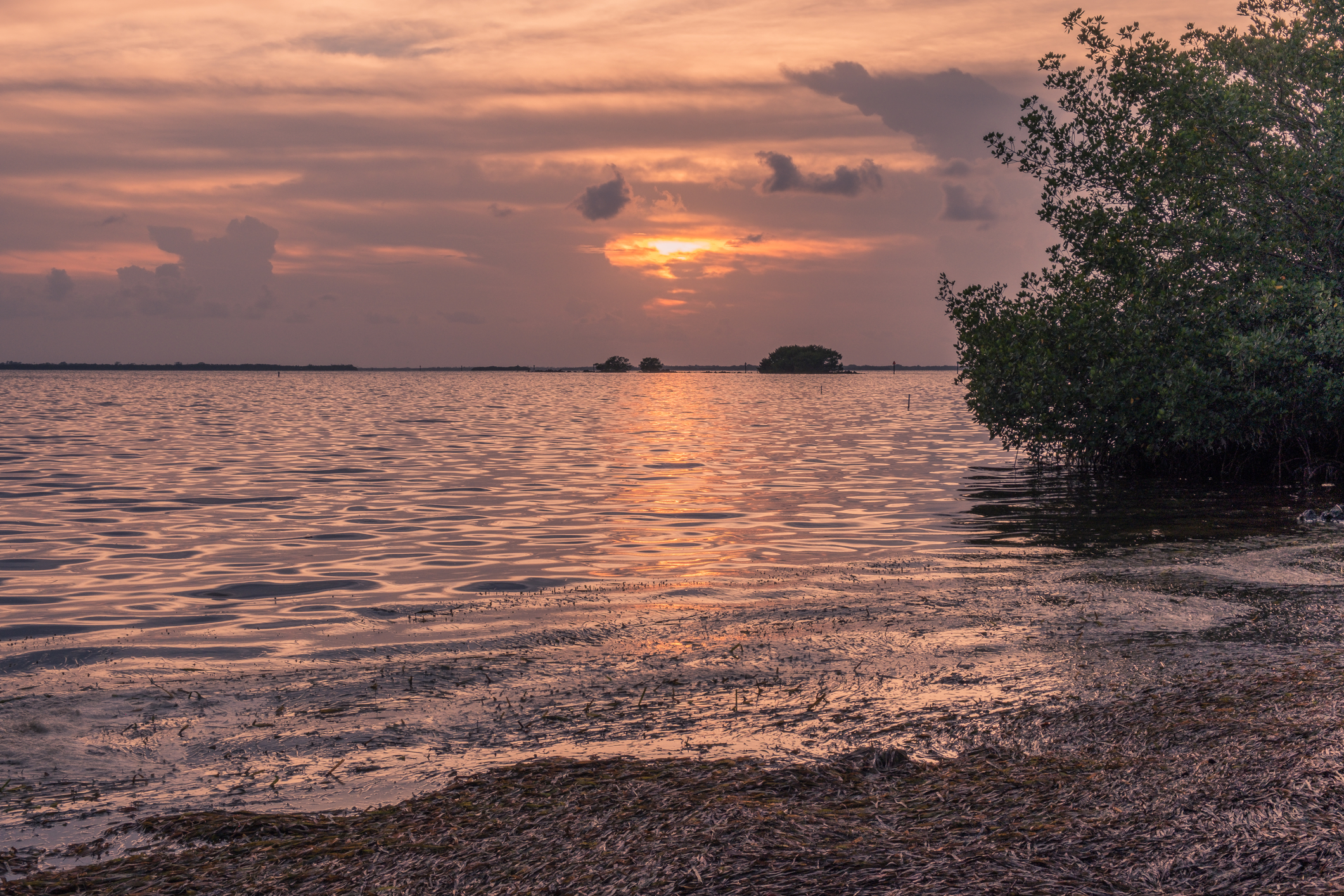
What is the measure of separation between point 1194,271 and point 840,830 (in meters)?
27.1

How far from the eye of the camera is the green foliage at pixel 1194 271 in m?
25.5

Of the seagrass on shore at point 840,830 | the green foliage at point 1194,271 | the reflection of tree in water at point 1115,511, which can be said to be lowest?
the reflection of tree in water at point 1115,511

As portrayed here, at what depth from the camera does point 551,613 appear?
1321 centimetres

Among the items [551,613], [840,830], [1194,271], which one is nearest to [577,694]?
[551,613]

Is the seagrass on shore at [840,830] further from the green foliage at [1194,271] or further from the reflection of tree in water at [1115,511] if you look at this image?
the green foliage at [1194,271]

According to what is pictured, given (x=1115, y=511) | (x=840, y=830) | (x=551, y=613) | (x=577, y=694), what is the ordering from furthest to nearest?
(x=1115, y=511), (x=551, y=613), (x=577, y=694), (x=840, y=830)

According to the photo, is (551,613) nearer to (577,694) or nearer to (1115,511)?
(577,694)

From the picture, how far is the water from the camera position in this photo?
7953 millimetres

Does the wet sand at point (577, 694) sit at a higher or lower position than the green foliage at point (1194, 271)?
lower

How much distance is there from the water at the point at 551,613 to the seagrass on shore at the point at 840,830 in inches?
29.1

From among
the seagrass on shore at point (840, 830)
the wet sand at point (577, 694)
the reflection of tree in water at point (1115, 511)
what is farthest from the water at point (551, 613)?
the seagrass on shore at point (840, 830)

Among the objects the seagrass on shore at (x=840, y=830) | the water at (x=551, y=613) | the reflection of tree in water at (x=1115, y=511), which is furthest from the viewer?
the reflection of tree in water at (x=1115, y=511)

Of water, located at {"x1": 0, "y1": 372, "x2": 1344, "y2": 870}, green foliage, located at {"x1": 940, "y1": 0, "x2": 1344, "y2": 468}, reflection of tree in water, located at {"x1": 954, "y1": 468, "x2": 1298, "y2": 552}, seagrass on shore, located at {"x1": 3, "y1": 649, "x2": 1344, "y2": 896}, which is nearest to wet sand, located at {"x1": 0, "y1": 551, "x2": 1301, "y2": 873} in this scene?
water, located at {"x1": 0, "y1": 372, "x2": 1344, "y2": 870}

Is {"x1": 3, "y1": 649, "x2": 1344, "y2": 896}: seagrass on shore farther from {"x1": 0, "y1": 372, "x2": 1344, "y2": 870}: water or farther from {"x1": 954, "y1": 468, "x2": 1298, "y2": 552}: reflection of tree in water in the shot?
{"x1": 954, "y1": 468, "x2": 1298, "y2": 552}: reflection of tree in water
